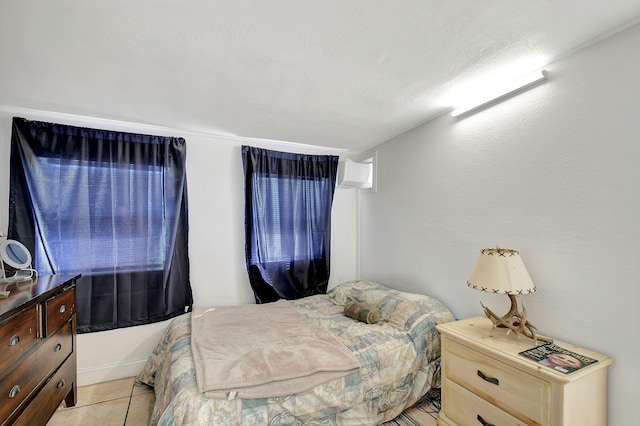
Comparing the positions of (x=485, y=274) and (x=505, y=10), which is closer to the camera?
(x=505, y=10)

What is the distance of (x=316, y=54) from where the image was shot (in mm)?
1552

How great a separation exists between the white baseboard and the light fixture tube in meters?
3.62

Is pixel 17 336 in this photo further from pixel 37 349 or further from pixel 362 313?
pixel 362 313

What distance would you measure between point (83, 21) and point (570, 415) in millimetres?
2895

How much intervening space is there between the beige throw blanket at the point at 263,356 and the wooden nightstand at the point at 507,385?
66 centimetres

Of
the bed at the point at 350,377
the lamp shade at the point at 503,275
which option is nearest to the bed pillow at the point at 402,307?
the bed at the point at 350,377

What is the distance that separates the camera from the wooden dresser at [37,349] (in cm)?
132

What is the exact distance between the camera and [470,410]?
5.48 ft

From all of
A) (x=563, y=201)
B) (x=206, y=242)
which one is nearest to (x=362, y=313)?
(x=563, y=201)

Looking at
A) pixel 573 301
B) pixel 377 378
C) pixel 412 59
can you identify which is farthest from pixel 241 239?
pixel 573 301

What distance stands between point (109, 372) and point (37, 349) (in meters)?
1.17

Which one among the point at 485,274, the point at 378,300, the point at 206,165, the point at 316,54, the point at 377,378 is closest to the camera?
the point at 316,54

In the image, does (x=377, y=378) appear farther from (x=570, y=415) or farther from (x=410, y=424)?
(x=570, y=415)

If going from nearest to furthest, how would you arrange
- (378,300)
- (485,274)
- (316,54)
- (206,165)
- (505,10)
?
(505,10), (316,54), (485,274), (378,300), (206,165)
